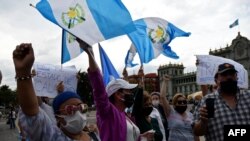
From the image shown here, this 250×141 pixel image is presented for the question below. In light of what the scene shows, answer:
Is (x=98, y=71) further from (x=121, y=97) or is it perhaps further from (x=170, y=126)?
(x=170, y=126)

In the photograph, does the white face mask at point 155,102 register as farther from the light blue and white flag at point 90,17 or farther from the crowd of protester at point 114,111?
the light blue and white flag at point 90,17

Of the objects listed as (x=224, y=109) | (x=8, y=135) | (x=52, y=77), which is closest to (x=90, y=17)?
(x=52, y=77)

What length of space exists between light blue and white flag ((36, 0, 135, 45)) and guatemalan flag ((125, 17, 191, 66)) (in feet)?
11.7

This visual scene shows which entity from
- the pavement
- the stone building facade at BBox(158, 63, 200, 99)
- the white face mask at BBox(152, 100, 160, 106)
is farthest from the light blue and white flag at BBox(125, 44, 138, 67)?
the stone building facade at BBox(158, 63, 200, 99)

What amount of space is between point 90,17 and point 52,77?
173 centimetres

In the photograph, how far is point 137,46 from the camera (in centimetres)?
870

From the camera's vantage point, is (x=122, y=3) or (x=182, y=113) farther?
(x=182, y=113)

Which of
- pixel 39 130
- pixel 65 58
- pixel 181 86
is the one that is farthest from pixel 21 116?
pixel 181 86

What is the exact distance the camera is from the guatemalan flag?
29.7 ft

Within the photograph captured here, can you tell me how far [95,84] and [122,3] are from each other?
1816 mm

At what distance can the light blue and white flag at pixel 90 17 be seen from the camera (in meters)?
4.50

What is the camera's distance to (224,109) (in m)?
4.15

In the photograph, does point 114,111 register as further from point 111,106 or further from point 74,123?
point 74,123

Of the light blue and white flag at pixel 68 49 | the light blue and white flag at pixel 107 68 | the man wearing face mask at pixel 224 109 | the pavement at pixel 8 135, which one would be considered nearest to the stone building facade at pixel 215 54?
the pavement at pixel 8 135
